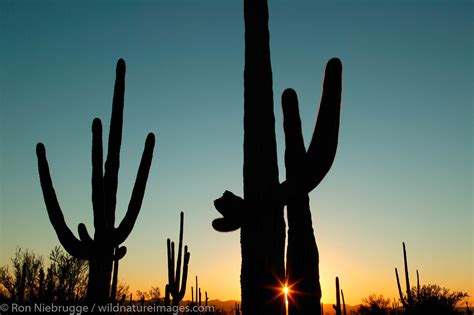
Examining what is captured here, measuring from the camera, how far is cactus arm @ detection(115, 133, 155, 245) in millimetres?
5824

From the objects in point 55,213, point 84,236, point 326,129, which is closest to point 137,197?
point 84,236

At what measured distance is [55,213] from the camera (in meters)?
5.78

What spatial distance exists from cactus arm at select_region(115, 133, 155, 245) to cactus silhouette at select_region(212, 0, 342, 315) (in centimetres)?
364

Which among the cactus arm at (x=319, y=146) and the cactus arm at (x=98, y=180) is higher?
the cactus arm at (x=98, y=180)

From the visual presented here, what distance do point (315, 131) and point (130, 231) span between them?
4.42 meters

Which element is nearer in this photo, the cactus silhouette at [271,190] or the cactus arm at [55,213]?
the cactus silhouette at [271,190]

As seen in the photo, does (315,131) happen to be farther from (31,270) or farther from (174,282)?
(31,270)

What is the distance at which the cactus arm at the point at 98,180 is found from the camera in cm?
561

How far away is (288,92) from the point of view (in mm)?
2332

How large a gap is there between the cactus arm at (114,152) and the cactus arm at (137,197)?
0.18 metres

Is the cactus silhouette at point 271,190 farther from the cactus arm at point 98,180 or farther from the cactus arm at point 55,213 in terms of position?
the cactus arm at point 55,213

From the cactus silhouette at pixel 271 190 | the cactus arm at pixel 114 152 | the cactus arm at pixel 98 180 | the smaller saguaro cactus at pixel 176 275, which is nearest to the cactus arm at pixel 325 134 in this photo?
the cactus silhouette at pixel 271 190

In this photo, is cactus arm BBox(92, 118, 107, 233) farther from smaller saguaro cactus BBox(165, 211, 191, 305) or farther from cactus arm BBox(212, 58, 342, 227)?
smaller saguaro cactus BBox(165, 211, 191, 305)

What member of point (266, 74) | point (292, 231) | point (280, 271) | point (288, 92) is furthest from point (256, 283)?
point (266, 74)
